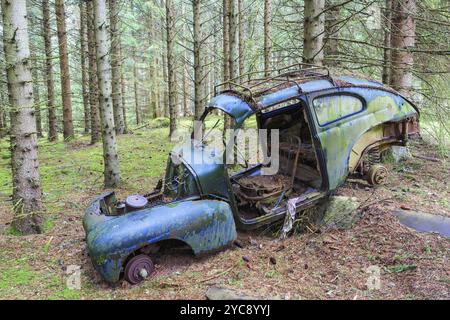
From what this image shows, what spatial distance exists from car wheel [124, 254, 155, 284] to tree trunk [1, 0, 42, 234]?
6.04 feet

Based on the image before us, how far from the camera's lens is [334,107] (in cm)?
559

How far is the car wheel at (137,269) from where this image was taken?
4.24 m

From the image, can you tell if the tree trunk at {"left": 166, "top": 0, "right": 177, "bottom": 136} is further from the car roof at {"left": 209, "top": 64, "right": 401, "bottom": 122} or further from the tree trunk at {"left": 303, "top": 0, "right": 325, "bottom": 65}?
the car roof at {"left": 209, "top": 64, "right": 401, "bottom": 122}

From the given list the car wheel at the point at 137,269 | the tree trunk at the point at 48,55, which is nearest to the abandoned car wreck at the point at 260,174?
the car wheel at the point at 137,269

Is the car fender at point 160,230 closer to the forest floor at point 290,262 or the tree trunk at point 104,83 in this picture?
the forest floor at point 290,262

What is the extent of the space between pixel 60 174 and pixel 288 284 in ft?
25.3

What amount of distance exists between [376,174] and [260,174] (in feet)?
6.52

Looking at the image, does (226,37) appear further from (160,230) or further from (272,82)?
(160,230)

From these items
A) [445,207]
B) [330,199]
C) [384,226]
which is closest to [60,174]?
[330,199]

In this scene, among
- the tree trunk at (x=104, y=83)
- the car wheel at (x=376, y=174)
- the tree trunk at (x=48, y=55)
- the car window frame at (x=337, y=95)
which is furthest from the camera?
the tree trunk at (x=48, y=55)

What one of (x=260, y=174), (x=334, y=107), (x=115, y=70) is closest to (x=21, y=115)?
(x=260, y=174)

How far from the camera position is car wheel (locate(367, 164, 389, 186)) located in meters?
6.26

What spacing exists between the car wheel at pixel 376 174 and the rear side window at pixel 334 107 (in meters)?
1.11
